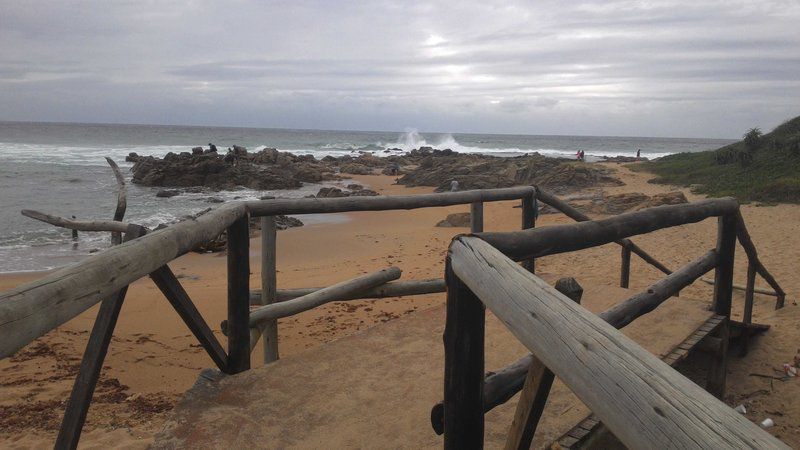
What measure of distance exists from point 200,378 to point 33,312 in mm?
1856

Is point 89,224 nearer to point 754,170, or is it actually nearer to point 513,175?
point 754,170

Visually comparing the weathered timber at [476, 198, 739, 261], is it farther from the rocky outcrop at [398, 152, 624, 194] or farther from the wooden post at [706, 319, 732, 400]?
the rocky outcrop at [398, 152, 624, 194]

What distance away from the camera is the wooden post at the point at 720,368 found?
161 inches

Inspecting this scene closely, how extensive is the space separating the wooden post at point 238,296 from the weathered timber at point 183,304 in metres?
0.14

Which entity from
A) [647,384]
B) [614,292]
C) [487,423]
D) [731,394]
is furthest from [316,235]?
[647,384]

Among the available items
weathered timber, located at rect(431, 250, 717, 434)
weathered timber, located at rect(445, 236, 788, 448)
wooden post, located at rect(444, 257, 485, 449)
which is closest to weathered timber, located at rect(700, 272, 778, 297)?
weathered timber, located at rect(431, 250, 717, 434)

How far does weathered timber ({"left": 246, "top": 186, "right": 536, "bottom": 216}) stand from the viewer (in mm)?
3230

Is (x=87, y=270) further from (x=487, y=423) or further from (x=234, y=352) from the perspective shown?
(x=487, y=423)

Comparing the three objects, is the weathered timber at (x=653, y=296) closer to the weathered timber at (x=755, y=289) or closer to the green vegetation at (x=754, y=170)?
the weathered timber at (x=755, y=289)

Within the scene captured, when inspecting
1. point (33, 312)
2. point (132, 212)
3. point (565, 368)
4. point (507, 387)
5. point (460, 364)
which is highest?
point (33, 312)

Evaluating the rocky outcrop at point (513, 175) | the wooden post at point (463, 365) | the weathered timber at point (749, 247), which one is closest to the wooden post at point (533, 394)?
the wooden post at point (463, 365)

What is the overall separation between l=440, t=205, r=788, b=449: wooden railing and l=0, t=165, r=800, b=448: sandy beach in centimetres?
182

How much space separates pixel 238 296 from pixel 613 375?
2259mm

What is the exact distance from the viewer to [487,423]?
2.66 metres
